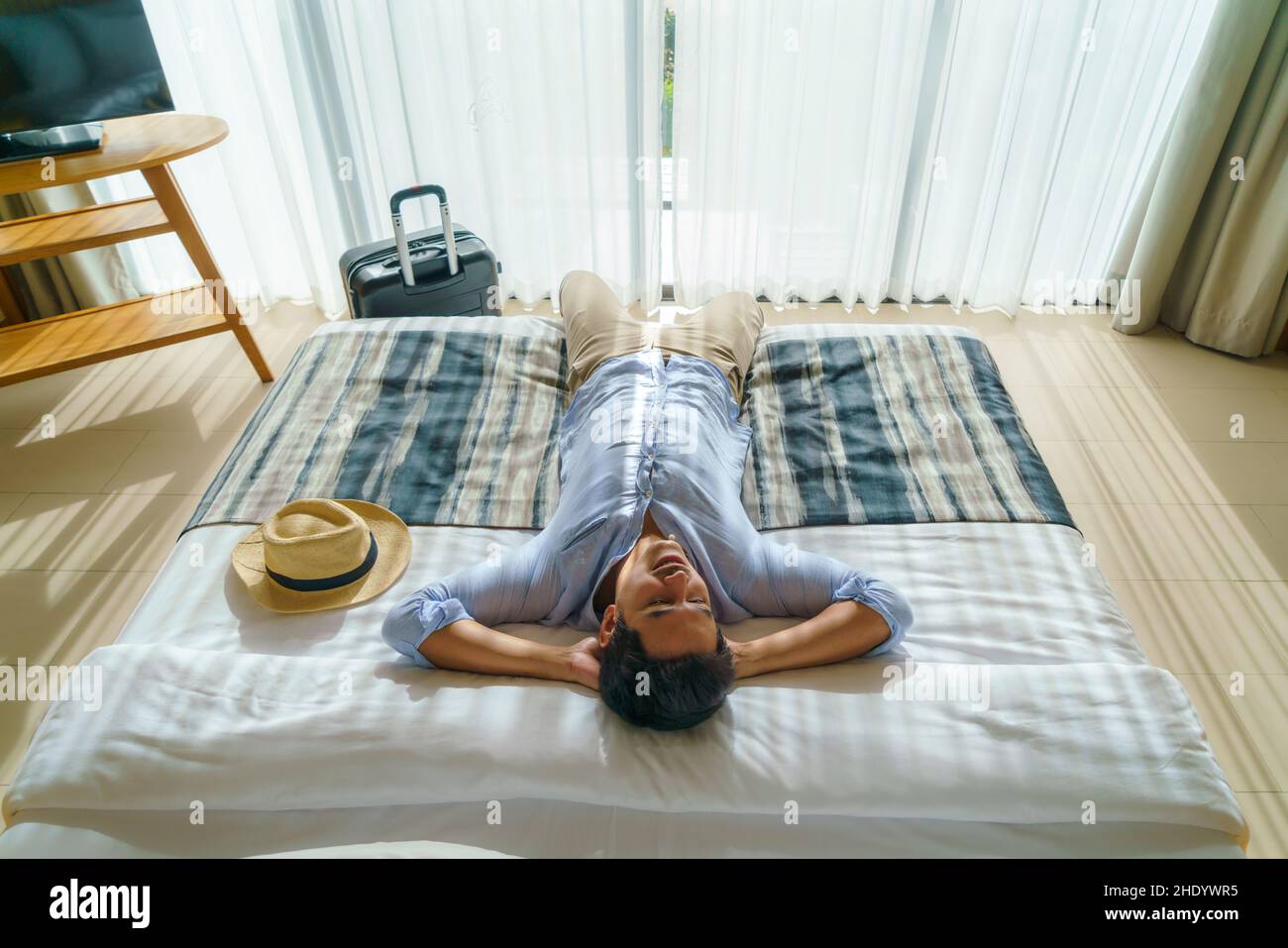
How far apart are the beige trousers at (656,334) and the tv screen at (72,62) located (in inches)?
54.4

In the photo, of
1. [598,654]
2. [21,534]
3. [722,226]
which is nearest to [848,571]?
[598,654]

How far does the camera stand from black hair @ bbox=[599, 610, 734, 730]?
1.22 metres

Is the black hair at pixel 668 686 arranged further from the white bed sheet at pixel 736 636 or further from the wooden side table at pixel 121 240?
the wooden side table at pixel 121 240

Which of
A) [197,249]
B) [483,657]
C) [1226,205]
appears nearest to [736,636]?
[483,657]

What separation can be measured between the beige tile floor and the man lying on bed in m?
0.96

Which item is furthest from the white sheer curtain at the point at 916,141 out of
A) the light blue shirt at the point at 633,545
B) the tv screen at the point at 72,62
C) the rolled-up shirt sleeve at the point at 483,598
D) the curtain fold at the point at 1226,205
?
the rolled-up shirt sleeve at the point at 483,598

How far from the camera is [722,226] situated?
3.05 metres

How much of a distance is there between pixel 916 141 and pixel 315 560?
2464 mm

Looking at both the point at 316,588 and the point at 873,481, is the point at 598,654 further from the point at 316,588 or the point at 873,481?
the point at 873,481

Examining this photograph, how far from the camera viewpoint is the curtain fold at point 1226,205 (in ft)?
8.38

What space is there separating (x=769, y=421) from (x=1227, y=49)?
1965mm

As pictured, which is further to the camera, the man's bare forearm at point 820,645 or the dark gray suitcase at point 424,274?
the dark gray suitcase at point 424,274

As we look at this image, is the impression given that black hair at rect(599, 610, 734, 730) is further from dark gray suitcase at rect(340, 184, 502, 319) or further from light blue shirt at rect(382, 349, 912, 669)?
dark gray suitcase at rect(340, 184, 502, 319)
